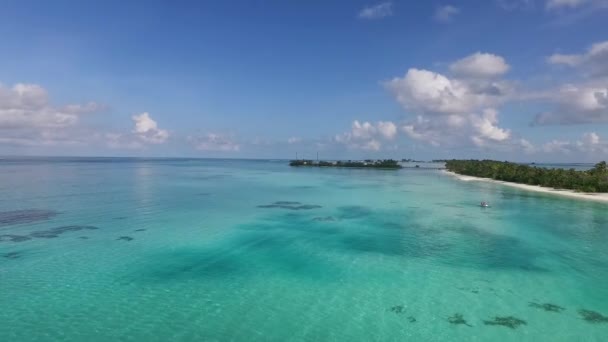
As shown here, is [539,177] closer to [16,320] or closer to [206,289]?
[206,289]

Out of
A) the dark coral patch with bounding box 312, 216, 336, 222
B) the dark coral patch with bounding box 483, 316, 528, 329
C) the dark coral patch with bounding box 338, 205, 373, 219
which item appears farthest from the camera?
the dark coral patch with bounding box 338, 205, 373, 219

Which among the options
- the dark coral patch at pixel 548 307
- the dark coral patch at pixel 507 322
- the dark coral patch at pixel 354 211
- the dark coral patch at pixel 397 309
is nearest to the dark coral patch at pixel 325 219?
the dark coral patch at pixel 354 211

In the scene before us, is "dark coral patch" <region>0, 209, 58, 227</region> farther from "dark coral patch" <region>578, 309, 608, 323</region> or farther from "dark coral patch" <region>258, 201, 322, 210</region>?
"dark coral patch" <region>578, 309, 608, 323</region>

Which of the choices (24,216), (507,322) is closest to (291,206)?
(24,216)

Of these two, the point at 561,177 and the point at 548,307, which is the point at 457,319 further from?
the point at 561,177

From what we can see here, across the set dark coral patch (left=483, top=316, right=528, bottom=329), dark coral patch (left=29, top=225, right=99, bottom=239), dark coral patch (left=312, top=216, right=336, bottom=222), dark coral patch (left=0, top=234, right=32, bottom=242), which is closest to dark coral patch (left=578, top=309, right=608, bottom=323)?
dark coral patch (left=483, top=316, right=528, bottom=329)

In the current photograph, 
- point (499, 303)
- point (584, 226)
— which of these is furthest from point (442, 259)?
point (584, 226)
